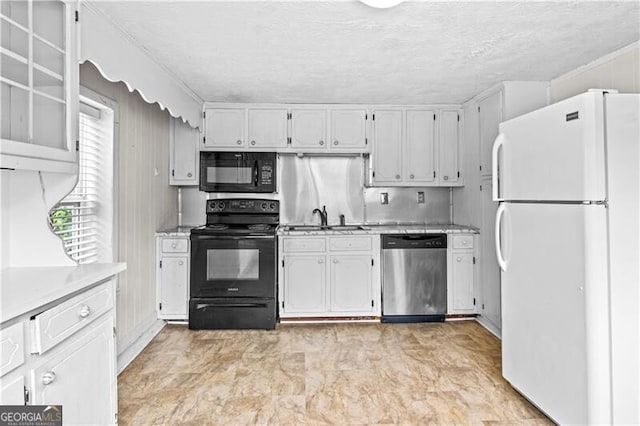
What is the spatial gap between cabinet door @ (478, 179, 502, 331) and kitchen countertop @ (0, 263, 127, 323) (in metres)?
2.96

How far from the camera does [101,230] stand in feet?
8.83

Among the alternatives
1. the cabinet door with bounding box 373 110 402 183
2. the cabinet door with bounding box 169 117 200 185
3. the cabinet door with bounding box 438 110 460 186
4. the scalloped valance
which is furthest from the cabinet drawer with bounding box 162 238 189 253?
the cabinet door with bounding box 438 110 460 186

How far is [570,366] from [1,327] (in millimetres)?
2234

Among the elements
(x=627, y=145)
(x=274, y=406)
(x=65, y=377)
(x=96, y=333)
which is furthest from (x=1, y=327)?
(x=627, y=145)

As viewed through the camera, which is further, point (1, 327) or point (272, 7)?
point (272, 7)

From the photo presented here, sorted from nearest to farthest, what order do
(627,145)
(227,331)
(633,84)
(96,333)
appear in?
(96,333) < (627,145) < (633,84) < (227,331)

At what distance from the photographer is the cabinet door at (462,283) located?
3727 mm

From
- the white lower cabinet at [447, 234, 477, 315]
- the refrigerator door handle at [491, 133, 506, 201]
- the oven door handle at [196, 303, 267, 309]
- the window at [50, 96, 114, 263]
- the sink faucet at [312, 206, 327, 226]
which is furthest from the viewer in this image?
the sink faucet at [312, 206, 327, 226]

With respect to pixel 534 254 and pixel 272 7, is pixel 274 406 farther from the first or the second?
pixel 272 7

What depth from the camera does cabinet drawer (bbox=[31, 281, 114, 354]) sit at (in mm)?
1223

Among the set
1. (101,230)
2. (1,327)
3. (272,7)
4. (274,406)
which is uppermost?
(272,7)

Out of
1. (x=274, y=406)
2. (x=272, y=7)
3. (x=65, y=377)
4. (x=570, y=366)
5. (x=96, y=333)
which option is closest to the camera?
(x=65, y=377)

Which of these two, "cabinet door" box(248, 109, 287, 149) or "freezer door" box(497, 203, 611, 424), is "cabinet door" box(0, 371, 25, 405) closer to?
"freezer door" box(497, 203, 611, 424)

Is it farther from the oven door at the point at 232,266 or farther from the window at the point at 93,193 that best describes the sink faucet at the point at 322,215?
the window at the point at 93,193
